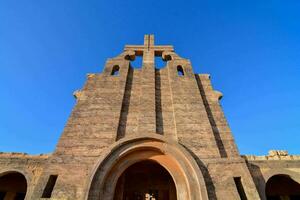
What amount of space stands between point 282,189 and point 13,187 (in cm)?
1787

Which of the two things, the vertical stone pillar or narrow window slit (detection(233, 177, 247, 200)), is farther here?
the vertical stone pillar

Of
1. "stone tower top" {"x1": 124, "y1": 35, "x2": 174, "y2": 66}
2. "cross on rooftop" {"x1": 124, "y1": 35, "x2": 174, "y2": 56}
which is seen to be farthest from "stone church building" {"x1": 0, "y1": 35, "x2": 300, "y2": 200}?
"cross on rooftop" {"x1": 124, "y1": 35, "x2": 174, "y2": 56}

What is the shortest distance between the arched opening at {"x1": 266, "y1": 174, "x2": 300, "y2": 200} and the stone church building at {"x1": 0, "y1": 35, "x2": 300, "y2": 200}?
0.20 ft

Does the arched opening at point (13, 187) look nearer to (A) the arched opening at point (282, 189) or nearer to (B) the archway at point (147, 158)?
(B) the archway at point (147, 158)

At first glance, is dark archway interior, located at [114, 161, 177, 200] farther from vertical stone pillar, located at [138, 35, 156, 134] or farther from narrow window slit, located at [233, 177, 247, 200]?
narrow window slit, located at [233, 177, 247, 200]

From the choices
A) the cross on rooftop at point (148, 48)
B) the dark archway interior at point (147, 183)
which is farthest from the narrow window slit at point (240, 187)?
the cross on rooftop at point (148, 48)

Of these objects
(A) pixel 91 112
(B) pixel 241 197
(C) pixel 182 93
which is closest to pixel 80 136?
(A) pixel 91 112

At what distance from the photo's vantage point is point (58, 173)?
818cm

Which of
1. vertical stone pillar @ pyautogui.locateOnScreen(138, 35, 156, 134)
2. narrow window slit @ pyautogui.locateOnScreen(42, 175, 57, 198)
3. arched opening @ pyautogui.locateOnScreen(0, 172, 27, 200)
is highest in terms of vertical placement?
vertical stone pillar @ pyautogui.locateOnScreen(138, 35, 156, 134)

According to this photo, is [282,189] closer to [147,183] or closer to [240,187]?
[240,187]

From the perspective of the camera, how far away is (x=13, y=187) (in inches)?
436

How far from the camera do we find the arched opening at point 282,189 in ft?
38.1

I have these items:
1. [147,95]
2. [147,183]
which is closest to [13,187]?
[147,183]

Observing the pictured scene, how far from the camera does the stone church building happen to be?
809 cm
